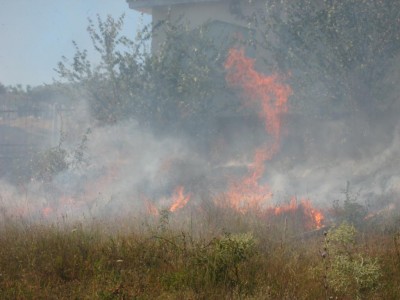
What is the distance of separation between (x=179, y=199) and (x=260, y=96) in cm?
493

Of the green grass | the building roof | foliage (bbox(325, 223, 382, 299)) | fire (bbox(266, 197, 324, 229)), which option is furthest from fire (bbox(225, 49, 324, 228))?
foliage (bbox(325, 223, 382, 299))

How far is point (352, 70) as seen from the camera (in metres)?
12.9

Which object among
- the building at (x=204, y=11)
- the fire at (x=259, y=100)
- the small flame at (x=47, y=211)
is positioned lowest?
the small flame at (x=47, y=211)

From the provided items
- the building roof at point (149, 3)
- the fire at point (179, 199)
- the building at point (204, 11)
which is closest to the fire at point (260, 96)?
the building at point (204, 11)

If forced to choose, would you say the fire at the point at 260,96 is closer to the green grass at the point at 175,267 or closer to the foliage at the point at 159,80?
the foliage at the point at 159,80

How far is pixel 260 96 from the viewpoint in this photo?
15000 millimetres

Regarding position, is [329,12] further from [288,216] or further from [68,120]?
[68,120]

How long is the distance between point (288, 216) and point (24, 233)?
522 centimetres

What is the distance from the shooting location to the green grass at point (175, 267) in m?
4.92

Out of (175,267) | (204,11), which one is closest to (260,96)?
(204,11)

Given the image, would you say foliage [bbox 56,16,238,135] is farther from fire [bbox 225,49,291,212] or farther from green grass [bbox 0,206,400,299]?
green grass [bbox 0,206,400,299]

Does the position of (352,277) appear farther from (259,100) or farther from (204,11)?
(204,11)

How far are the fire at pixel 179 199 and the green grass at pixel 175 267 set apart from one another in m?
3.89

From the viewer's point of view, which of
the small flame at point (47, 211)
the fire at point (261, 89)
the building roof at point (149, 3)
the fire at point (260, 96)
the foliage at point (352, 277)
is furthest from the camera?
the building roof at point (149, 3)
